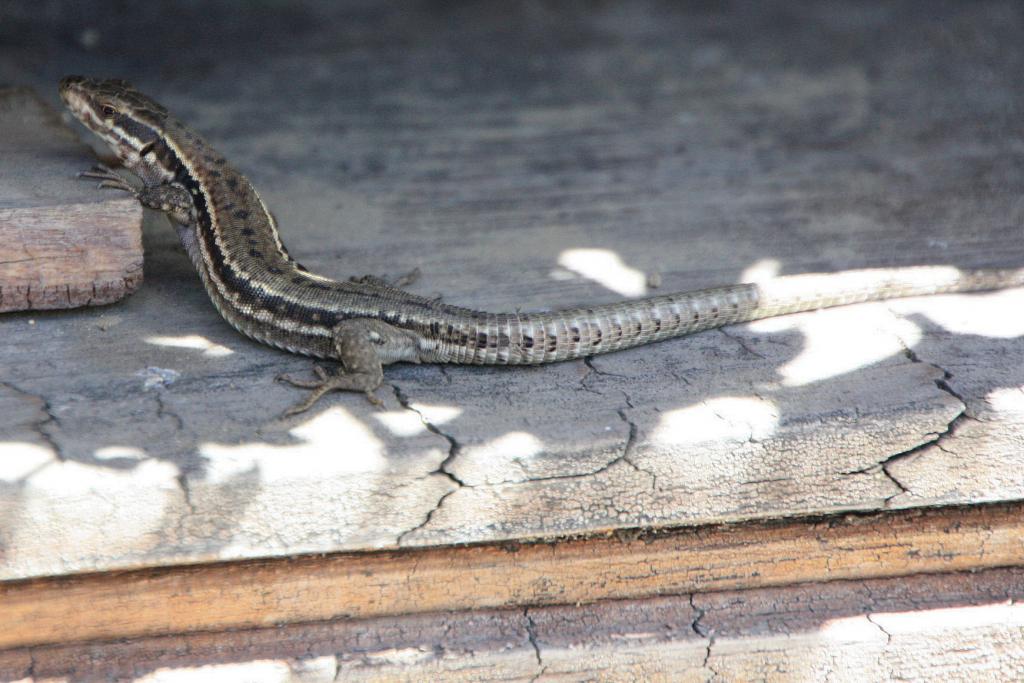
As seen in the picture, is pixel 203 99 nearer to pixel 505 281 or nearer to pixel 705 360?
pixel 505 281

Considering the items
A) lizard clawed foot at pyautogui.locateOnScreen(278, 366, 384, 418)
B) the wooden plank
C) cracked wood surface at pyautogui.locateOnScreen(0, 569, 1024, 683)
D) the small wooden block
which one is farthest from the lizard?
cracked wood surface at pyautogui.locateOnScreen(0, 569, 1024, 683)

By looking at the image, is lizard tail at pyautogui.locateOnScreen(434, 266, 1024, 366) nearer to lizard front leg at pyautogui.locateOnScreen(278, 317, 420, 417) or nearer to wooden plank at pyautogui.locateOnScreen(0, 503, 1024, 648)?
lizard front leg at pyautogui.locateOnScreen(278, 317, 420, 417)

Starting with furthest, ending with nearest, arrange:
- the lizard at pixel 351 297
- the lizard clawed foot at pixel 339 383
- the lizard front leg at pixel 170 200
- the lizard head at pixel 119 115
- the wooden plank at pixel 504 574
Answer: the lizard head at pixel 119 115
the lizard front leg at pixel 170 200
the lizard at pixel 351 297
the lizard clawed foot at pixel 339 383
the wooden plank at pixel 504 574

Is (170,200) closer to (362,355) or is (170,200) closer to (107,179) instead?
(107,179)

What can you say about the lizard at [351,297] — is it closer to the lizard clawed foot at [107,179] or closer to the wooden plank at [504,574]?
the lizard clawed foot at [107,179]

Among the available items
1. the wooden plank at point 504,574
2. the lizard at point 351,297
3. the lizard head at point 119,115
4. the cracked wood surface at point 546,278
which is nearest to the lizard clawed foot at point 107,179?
the lizard at point 351,297

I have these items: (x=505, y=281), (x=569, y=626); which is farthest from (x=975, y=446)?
(x=505, y=281)
